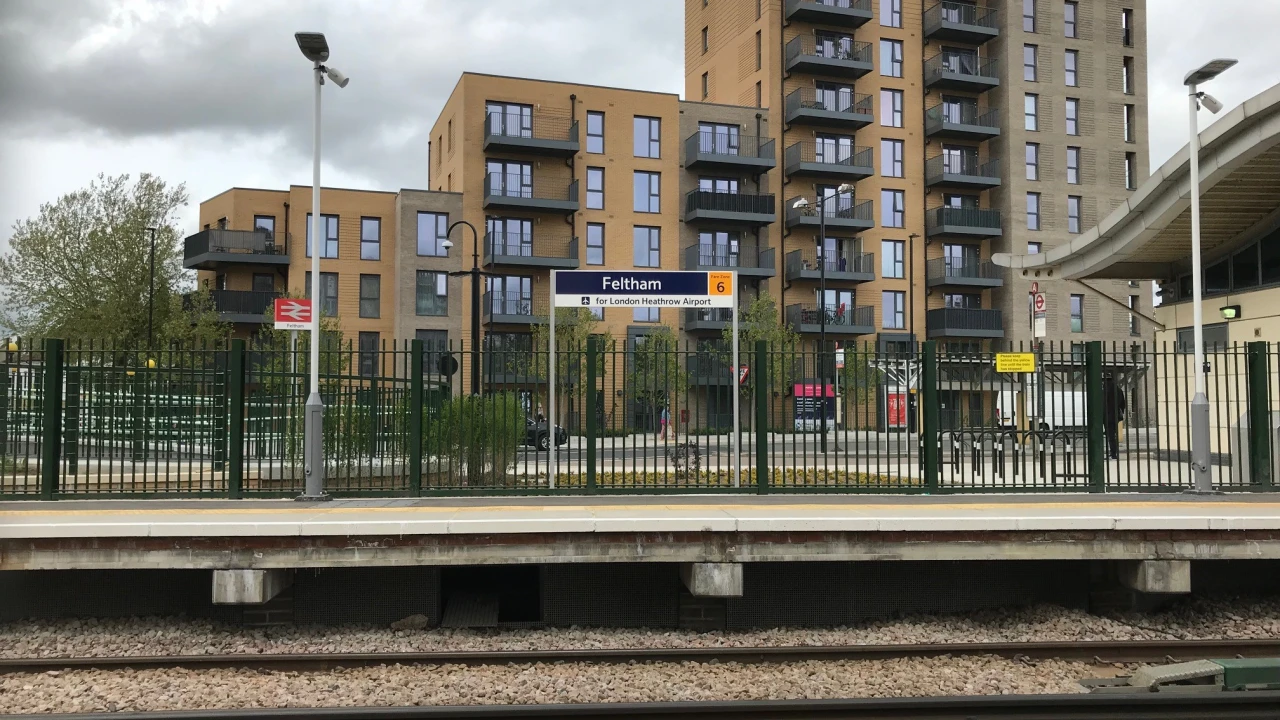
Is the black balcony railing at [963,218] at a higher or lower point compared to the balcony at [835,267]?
higher

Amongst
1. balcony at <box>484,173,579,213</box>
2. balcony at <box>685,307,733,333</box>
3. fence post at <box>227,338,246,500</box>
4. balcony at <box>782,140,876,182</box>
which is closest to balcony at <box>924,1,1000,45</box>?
balcony at <box>782,140,876,182</box>

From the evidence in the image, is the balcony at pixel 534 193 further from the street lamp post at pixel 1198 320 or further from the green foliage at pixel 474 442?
the street lamp post at pixel 1198 320

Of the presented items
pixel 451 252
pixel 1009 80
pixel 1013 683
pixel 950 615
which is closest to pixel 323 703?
pixel 1013 683

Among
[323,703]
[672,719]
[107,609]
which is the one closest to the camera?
[672,719]

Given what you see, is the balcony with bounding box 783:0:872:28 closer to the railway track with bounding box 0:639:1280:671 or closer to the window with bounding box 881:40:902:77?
the window with bounding box 881:40:902:77

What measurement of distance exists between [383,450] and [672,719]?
785 centimetres

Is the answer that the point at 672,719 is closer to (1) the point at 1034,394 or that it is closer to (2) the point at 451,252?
(1) the point at 1034,394

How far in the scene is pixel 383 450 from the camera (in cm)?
1353

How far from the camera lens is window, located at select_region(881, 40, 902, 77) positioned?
5612 centimetres

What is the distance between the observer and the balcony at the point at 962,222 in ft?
182

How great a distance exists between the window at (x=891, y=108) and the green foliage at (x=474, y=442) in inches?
1886

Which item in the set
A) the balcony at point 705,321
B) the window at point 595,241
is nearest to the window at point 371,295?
the window at point 595,241

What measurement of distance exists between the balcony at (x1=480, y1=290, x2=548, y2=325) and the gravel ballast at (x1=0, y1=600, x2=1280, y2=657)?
3695 cm

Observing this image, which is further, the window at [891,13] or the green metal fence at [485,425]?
the window at [891,13]
